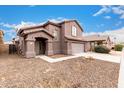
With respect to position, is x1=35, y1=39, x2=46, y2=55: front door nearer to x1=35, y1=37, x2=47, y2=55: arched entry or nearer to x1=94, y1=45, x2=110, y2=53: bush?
x1=35, y1=37, x2=47, y2=55: arched entry

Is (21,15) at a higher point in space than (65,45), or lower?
higher

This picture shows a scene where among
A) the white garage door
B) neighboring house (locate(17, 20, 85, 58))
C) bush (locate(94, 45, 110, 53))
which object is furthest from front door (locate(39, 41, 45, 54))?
bush (locate(94, 45, 110, 53))

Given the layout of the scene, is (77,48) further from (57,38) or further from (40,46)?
(40,46)

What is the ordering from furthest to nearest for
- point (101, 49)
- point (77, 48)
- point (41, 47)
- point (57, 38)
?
point (77, 48), point (41, 47), point (57, 38), point (101, 49)

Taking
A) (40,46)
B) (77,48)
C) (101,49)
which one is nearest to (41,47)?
(40,46)

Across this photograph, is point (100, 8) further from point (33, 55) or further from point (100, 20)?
point (33, 55)

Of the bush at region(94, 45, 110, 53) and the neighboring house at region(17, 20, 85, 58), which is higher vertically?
the neighboring house at region(17, 20, 85, 58)

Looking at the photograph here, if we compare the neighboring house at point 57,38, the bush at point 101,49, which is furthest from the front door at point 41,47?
the bush at point 101,49

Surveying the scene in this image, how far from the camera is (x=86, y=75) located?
559cm

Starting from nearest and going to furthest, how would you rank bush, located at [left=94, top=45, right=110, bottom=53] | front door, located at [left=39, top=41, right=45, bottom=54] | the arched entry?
bush, located at [left=94, top=45, right=110, bottom=53]
the arched entry
front door, located at [left=39, top=41, right=45, bottom=54]
